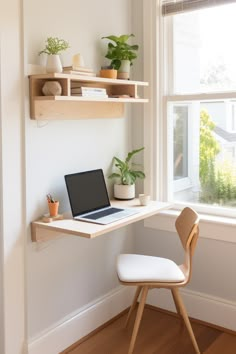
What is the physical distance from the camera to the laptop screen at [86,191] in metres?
2.46

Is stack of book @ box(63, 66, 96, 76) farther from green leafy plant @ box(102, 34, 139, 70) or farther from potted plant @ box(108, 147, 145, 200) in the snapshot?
potted plant @ box(108, 147, 145, 200)

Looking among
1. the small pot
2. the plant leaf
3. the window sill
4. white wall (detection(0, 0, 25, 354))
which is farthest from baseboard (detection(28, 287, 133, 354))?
the small pot

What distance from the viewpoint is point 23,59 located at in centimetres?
220

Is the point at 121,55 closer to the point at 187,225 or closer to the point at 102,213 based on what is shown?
the point at 102,213

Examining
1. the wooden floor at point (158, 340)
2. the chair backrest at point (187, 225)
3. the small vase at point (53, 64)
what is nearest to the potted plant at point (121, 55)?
the small vase at point (53, 64)

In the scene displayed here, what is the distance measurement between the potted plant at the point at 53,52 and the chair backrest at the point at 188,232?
3.58ft

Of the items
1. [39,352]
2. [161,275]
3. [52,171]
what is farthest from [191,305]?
[52,171]

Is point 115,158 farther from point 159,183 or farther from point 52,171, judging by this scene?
point 52,171

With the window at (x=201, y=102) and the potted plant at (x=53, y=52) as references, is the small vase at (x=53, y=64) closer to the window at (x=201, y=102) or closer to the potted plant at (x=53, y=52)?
the potted plant at (x=53, y=52)

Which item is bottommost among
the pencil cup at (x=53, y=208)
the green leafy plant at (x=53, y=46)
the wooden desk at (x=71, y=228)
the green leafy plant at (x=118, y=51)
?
the wooden desk at (x=71, y=228)

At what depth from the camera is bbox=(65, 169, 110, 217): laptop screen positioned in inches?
96.8

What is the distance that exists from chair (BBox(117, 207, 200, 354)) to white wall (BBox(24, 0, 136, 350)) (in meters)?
0.30

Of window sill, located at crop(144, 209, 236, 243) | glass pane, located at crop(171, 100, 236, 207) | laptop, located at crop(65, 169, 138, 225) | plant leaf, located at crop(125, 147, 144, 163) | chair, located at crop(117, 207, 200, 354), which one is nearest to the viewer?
chair, located at crop(117, 207, 200, 354)

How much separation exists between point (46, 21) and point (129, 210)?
3.78 feet
